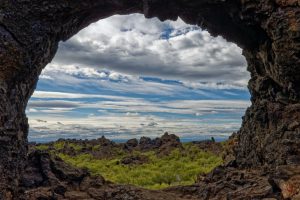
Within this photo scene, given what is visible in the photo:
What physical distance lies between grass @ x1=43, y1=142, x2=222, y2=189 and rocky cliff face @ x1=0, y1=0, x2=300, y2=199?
12355 millimetres

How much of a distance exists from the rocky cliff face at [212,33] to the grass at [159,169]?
12.4 metres

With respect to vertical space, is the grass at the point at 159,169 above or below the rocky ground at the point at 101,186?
below

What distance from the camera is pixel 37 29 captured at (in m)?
16.5

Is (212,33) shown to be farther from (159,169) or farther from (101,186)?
(159,169)

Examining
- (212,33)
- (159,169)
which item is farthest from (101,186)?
(159,169)

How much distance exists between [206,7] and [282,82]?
514 centimetres

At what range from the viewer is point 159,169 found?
42.3 m

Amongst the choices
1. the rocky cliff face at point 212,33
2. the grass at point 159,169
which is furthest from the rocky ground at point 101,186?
the grass at point 159,169

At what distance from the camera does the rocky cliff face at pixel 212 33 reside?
15719mm

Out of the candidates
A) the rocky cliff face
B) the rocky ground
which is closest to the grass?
the rocky ground

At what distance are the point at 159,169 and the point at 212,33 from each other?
23.0 meters

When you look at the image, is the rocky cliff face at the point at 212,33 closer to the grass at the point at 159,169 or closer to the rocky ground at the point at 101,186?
the rocky ground at the point at 101,186

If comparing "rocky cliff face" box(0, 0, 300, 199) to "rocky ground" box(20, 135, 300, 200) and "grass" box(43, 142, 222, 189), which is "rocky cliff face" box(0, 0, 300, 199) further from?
"grass" box(43, 142, 222, 189)

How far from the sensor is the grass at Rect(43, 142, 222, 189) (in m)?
35.4
